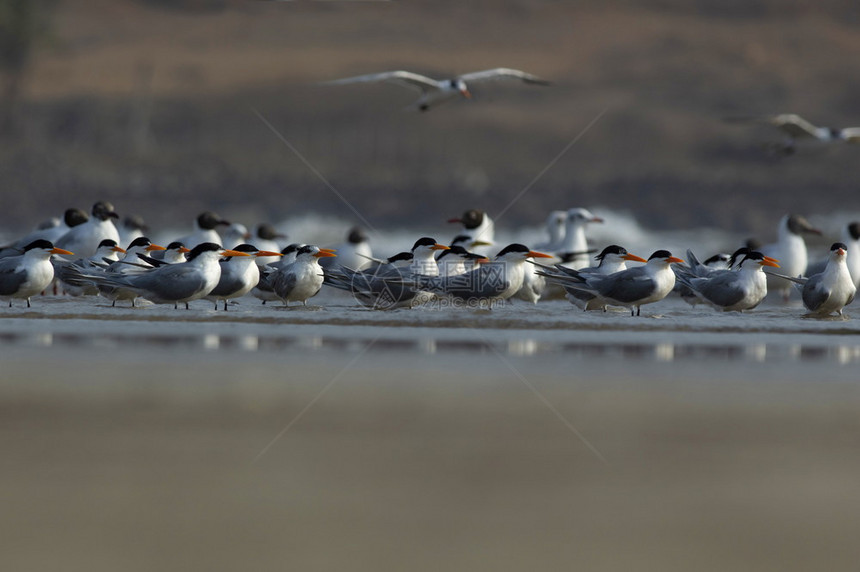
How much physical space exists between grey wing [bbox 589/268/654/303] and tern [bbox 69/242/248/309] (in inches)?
132

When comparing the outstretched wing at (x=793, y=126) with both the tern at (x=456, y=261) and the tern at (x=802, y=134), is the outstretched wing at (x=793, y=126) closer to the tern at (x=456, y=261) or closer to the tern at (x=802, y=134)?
the tern at (x=802, y=134)

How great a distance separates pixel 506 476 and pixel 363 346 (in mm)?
4038

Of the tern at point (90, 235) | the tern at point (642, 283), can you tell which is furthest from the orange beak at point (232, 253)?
the tern at point (90, 235)

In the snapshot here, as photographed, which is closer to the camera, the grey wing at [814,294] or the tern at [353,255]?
the grey wing at [814,294]

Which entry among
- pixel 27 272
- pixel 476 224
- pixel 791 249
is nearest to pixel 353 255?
pixel 476 224

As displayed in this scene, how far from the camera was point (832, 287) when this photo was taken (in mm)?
10234

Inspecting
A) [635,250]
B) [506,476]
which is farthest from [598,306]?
[635,250]

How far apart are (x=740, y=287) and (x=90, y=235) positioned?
24.4 feet

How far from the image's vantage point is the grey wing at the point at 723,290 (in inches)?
413

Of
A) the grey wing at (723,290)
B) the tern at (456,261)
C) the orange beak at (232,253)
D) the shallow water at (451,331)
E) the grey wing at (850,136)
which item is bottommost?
the shallow water at (451,331)

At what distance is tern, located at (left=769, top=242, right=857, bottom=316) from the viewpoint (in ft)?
33.6

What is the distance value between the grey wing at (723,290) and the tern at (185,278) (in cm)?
433

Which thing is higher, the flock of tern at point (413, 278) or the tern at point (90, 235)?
the tern at point (90, 235)

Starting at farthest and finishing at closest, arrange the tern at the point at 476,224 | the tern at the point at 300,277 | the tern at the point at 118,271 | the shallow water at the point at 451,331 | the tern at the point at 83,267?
1. the tern at the point at 476,224
2. the tern at the point at 83,267
3. the tern at the point at 300,277
4. the tern at the point at 118,271
5. the shallow water at the point at 451,331
